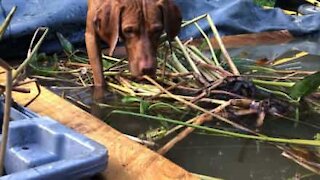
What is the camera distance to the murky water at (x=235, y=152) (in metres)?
1.48

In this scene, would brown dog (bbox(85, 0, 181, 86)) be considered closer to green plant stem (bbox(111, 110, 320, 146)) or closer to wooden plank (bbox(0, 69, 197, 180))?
green plant stem (bbox(111, 110, 320, 146))

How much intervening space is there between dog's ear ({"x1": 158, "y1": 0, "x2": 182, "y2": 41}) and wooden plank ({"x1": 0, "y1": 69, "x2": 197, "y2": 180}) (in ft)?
2.01

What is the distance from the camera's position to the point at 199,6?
11.5ft

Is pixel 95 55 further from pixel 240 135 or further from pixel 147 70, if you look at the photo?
pixel 240 135

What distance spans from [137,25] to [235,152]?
56 centimetres

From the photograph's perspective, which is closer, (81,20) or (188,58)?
(188,58)

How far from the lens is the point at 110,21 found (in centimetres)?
195

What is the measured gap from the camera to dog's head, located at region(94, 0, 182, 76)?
1905 millimetres

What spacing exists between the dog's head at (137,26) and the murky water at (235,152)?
186mm

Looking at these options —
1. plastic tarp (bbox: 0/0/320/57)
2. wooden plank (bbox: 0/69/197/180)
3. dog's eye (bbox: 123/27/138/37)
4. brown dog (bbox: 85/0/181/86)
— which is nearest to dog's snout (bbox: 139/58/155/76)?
brown dog (bbox: 85/0/181/86)

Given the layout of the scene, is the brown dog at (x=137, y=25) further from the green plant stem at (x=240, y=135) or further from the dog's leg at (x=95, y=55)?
the green plant stem at (x=240, y=135)

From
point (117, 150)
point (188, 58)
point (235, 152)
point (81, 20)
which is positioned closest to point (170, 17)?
point (188, 58)

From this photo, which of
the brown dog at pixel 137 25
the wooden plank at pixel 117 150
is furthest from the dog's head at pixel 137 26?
the wooden plank at pixel 117 150

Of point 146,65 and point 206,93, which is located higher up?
point 146,65
